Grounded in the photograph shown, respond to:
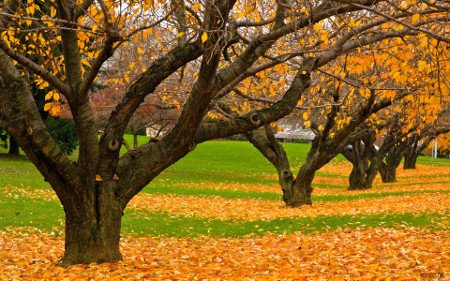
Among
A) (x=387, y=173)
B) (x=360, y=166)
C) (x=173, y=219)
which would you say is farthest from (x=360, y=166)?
(x=173, y=219)

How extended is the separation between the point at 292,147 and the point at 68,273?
205 feet

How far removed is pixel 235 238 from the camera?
14570mm

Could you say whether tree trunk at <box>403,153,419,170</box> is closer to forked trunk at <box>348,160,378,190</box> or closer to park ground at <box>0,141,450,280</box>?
forked trunk at <box>348,160,378,190</box>

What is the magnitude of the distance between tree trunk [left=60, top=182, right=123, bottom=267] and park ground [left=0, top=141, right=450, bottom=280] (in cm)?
28

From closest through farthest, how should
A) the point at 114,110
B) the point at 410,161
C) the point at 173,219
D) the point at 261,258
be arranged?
the point at 114,110
the point at 261,258
the point at 173,219
the point at 410,161

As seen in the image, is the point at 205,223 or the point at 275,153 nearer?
the point at 205,223

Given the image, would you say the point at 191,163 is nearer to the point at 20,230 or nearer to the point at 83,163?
the point at 20,230

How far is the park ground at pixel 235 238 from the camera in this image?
354 inches

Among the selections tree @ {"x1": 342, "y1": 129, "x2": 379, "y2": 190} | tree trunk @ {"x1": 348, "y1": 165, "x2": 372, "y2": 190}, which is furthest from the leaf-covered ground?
tree trunk @ {"x1": 348, "y1": 165, "x2": 372, "y2": 190}

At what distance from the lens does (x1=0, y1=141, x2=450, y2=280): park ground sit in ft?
29.5

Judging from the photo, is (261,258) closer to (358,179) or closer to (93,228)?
(93,228)

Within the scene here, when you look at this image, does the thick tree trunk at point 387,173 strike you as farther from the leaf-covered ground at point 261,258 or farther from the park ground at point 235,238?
the leaf-covered ground at point 261,258

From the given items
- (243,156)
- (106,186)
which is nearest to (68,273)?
(106,186)

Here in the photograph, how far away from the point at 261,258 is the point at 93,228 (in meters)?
2.92
